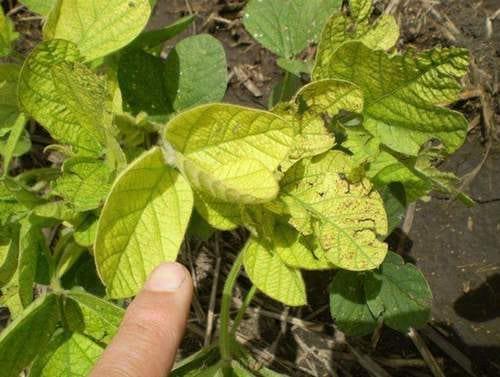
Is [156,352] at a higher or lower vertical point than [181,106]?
lower

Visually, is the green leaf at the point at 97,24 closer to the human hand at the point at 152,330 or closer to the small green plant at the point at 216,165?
the small green plant at the point at 216,165

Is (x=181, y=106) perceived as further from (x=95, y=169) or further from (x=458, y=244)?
(x=458, y=244)

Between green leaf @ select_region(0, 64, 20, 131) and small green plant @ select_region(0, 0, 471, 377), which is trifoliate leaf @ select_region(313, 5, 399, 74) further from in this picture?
green leaf @ select_region(0, 64, 20, 131)

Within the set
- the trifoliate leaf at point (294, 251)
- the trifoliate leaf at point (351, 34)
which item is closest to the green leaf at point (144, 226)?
the trifoliate leaf at point (294, 251)

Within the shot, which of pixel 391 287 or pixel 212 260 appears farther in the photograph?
pixel 212 260

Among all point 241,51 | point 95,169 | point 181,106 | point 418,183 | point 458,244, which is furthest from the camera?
point 241,51

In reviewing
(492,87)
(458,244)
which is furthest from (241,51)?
(458,244)
